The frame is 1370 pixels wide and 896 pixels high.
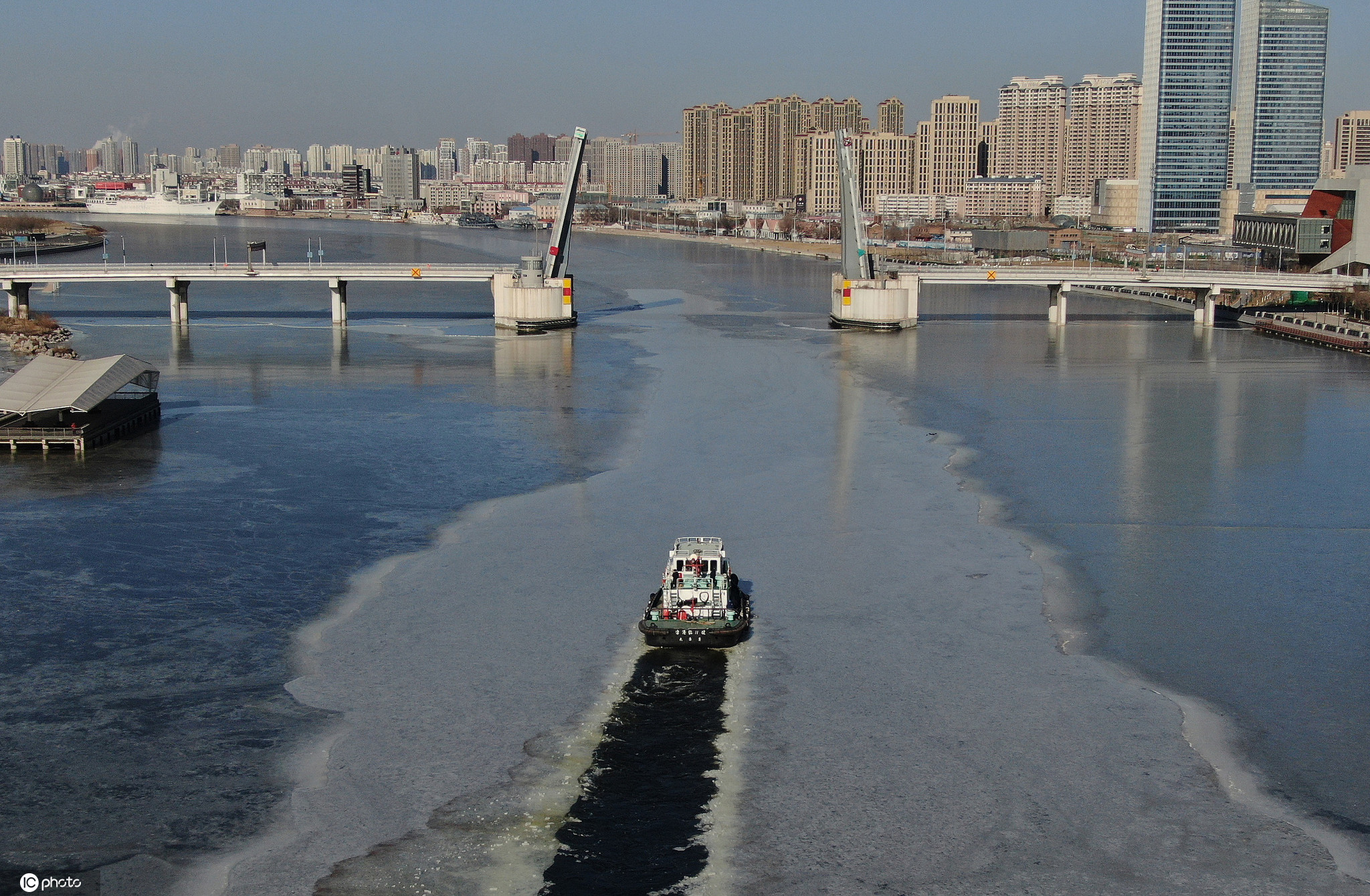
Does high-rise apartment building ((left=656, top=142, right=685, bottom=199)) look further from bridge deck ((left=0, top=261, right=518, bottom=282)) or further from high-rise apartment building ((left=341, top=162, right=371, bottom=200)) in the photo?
bridge deck ((left=0, top=261, right=518, bottom=282))

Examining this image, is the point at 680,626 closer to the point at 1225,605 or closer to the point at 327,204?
the point at 1225,605

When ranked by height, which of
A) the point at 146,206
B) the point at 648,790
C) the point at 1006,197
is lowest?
the point at 648,790

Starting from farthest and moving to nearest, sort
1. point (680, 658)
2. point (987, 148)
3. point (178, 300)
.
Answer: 1. point (987, 148)
2. point (178, 300)
3. point (680, 658)

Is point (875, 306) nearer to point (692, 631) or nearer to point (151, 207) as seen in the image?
point (692, 631)

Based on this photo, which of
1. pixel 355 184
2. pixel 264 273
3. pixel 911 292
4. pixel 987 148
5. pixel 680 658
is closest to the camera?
pixel 680 658

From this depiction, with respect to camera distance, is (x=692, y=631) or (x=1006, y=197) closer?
(x=692, y=631)

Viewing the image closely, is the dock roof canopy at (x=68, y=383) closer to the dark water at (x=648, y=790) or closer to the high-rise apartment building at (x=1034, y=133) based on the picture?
the dark water at (x=648, y=790)

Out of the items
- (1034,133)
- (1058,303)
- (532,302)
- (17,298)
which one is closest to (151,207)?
(1034,133)
